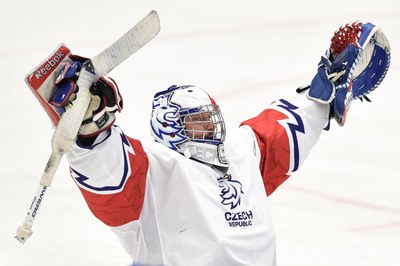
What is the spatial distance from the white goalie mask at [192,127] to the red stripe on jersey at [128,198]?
0.80 feet

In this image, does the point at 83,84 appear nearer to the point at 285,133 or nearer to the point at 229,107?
the point at 285,133

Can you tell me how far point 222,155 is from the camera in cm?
423

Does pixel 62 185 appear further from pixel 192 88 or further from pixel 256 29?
pixel 256 29

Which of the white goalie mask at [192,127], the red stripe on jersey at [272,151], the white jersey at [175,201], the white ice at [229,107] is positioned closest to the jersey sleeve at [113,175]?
the white jersey at [175,201]

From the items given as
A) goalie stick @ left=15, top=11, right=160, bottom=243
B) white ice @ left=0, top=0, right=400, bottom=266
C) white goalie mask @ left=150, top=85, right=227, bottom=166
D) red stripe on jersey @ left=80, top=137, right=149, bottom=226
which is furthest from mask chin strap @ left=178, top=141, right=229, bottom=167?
white ice @ left=0, top=0, right=400, bottom=266

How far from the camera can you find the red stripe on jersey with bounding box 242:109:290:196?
4570mm

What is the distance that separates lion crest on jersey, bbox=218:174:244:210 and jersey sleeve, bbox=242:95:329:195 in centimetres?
33

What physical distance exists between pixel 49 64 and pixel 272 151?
1.28 m

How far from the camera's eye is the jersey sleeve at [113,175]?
3.75 m

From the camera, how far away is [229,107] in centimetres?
653

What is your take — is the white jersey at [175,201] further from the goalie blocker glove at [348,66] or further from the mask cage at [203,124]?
the goalie blocker glove at [348,66]

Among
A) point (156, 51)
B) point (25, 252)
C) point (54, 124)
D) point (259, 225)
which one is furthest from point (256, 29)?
point (54, 124)

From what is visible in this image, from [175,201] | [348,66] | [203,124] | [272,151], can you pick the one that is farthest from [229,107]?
[175,201]

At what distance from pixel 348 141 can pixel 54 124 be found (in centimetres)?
287
